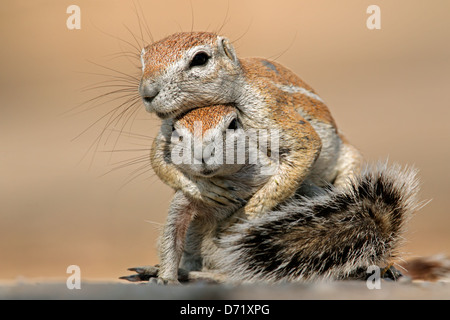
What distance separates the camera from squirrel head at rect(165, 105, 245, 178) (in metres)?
2.39

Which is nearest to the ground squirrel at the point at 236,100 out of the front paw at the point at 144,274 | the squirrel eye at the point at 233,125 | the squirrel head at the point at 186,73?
the squirrel head at the point at 186,73

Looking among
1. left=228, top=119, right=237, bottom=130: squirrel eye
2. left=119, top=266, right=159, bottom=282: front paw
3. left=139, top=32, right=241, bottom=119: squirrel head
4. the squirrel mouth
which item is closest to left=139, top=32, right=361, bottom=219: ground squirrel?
left=139, top=32, right=241, bottom=119: squirrel head

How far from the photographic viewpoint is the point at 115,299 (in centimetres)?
213

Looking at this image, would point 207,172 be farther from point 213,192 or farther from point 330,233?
point 330,233

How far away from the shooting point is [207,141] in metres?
2.41

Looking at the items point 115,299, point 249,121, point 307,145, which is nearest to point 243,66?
point 249,121

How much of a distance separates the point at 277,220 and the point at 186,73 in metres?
0.74

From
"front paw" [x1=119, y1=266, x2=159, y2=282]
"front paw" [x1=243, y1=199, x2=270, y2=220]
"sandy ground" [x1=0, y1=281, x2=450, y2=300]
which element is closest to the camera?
"sandy ground" [x1=0, y1=281, x2=450, y2=300]

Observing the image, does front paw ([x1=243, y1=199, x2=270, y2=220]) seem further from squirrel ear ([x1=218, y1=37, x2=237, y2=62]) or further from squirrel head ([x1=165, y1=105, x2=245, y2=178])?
squirrel ear ([x1=218, y1=37, x2=237, y2=62])

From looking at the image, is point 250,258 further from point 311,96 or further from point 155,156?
point 311,96

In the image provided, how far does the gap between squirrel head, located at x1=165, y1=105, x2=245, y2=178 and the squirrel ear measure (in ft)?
0.86

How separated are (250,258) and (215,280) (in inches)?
12.9

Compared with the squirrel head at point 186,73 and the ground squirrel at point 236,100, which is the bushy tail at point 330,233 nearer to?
the ground squirrel at point 236,100

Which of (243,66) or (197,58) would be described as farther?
(243,66)
